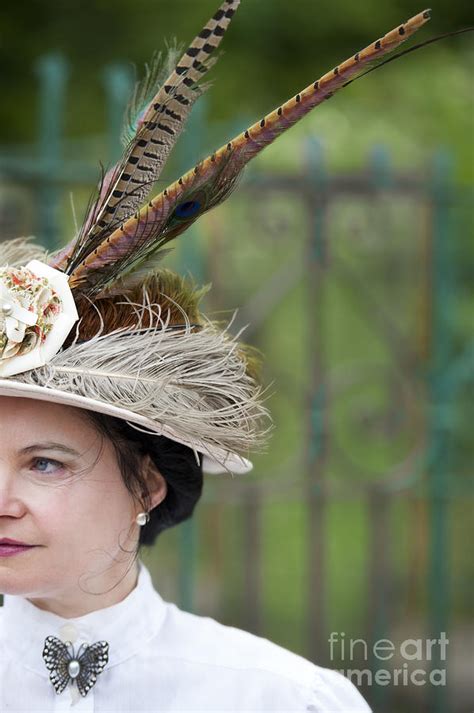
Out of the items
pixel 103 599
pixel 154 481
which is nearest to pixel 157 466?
pixel 154 481

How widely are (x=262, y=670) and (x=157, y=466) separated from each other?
42cm

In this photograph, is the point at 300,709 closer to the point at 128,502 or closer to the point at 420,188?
the point at 128,502

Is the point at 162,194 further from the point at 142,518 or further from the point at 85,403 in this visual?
the point at 142,518

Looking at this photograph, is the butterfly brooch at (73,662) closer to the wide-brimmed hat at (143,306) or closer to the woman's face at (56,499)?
the woman's face at (56,499)

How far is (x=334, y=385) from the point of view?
4125mm

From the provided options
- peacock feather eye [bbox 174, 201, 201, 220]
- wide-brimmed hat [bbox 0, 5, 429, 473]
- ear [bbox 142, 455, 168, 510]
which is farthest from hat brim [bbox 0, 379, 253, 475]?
peacock feather eye [bbox 174, 201, 201, 220]

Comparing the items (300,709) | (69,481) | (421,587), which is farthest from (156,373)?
(421,587)

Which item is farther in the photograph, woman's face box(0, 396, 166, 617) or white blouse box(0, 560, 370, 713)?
white blouse box(0, 560, 370, 713)

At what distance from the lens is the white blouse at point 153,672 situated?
1889 mm

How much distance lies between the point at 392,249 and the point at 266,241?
22.1 inches

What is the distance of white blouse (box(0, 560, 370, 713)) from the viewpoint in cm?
189

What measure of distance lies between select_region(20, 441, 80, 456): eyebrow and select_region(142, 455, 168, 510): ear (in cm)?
20

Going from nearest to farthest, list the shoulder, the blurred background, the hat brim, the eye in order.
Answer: the hat brim, the eye, the shoulder, the blurred background

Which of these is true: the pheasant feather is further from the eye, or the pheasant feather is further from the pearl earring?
the pearl earring
